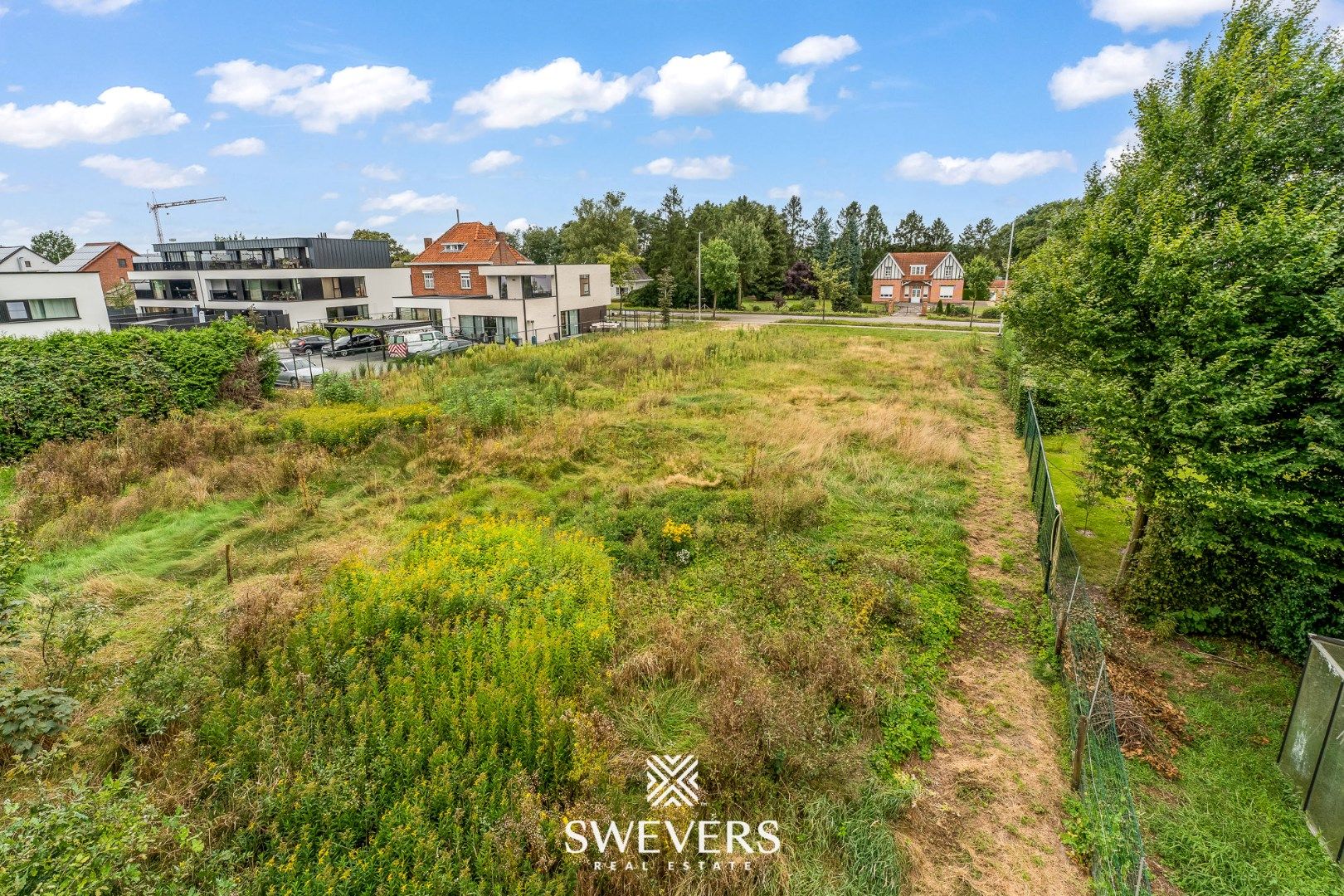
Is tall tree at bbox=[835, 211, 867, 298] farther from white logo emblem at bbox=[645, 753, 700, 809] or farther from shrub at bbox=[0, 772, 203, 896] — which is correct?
shrub at bbox=[0, 772, 203, 896]

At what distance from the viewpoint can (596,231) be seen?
6625cm

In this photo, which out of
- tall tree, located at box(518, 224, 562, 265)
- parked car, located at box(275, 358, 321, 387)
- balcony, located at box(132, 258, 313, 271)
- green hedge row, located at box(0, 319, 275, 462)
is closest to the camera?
green hedge row, located at box(0, 319, 275, 462)

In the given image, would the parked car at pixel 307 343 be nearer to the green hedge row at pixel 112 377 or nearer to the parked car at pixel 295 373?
the parked car at pixel 295 373

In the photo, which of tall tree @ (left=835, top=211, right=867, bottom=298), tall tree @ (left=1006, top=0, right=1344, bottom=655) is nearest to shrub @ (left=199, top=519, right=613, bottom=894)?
tall tree @ (left=1006, top=0, right=1344, bottom=655)

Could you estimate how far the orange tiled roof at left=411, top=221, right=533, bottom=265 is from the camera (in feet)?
143

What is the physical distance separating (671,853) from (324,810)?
9.78 ft

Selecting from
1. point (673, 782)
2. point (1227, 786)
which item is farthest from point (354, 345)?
point (1227, 786)

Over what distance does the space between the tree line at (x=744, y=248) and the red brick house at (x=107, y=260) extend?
45.0 m

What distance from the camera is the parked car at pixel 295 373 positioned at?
930 inches

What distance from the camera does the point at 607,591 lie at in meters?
8.95

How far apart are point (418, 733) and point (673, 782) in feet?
8.31

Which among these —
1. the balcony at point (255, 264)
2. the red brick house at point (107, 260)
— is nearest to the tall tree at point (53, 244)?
the red brick house at point (107, 260)

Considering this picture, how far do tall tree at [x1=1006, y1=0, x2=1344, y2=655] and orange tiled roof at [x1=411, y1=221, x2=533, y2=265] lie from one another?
3929cm

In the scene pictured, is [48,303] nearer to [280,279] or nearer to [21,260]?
[280,279]
